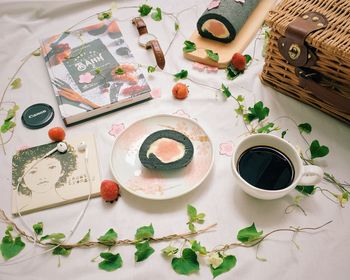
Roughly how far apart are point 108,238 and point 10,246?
0.16 m

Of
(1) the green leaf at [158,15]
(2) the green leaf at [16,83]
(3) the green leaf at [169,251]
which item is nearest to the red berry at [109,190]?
(3) the green leaf at [169,251]

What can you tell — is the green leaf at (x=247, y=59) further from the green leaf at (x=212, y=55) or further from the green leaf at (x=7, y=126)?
the green leaf at (x=7, y=126)

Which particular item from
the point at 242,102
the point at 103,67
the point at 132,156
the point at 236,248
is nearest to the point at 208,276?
the point at 236,248

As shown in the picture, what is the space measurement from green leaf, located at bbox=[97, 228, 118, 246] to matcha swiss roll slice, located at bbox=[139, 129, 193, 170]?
0.12 metres

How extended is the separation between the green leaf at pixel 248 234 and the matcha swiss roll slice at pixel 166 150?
142mm

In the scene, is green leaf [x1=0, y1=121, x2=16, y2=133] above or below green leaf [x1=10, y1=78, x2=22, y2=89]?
below

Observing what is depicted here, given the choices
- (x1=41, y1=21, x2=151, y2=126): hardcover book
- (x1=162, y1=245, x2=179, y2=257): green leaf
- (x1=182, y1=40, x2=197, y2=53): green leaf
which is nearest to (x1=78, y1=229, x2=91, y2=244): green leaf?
(x1=162, y1=245, x2=179, y2=257): green leaf

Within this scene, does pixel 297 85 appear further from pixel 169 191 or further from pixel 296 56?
pixel 169 191

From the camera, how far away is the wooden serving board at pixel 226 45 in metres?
0.78

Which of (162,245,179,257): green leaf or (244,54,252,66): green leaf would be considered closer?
(162,245,179,257): green leaf

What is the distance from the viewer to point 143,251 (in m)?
0.55

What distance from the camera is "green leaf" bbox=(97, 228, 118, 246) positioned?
0.56 metres

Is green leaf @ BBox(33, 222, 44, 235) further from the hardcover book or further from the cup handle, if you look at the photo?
the cup handle

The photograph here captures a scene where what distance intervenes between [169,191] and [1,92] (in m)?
0.44
